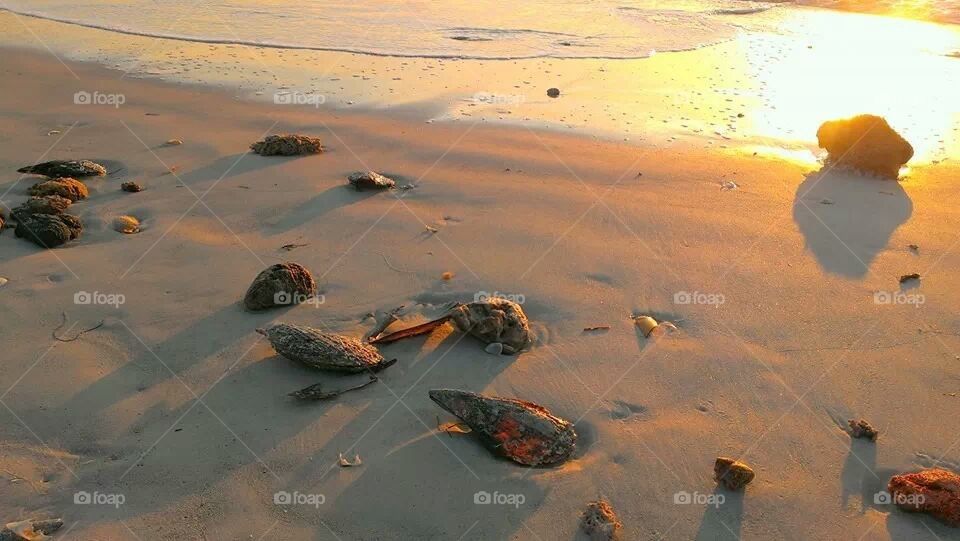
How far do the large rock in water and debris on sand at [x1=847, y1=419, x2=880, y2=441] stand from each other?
12.7 ft

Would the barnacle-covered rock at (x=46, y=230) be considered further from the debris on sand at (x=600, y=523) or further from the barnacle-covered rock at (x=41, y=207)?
the debris on sand at (x=600, y=523)

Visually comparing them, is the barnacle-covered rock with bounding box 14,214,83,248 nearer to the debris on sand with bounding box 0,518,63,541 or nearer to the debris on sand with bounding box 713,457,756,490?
the debris on sand with bounding box 0,518,63,541

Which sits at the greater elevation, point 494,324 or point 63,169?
point 63,169

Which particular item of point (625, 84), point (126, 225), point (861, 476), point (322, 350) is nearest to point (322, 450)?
point (322, 350)

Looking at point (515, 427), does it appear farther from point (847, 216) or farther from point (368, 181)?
point (847, 216)

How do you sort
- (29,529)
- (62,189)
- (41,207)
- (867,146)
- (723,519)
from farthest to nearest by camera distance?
(867,146) < (62,189) < (41,207) < (723,519) < (29,529)

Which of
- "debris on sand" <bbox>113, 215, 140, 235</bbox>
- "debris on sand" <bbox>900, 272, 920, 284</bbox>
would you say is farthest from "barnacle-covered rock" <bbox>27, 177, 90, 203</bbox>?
"debris on sand" <bbox>900, 272, 920, 284</bbox>

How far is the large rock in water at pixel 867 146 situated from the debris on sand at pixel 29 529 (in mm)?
6656

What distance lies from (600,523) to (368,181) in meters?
3.82

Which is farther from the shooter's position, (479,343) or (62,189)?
(62,189)

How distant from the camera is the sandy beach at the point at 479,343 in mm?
3158

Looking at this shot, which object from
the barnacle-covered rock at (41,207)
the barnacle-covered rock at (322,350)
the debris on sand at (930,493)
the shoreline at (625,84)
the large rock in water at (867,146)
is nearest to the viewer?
the debris on sand at (930,493)

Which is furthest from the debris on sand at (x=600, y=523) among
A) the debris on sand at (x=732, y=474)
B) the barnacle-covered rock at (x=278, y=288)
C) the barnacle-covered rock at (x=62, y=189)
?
the barnacle-covered rock at (x=62, y=189)

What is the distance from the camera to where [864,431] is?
357 cm
